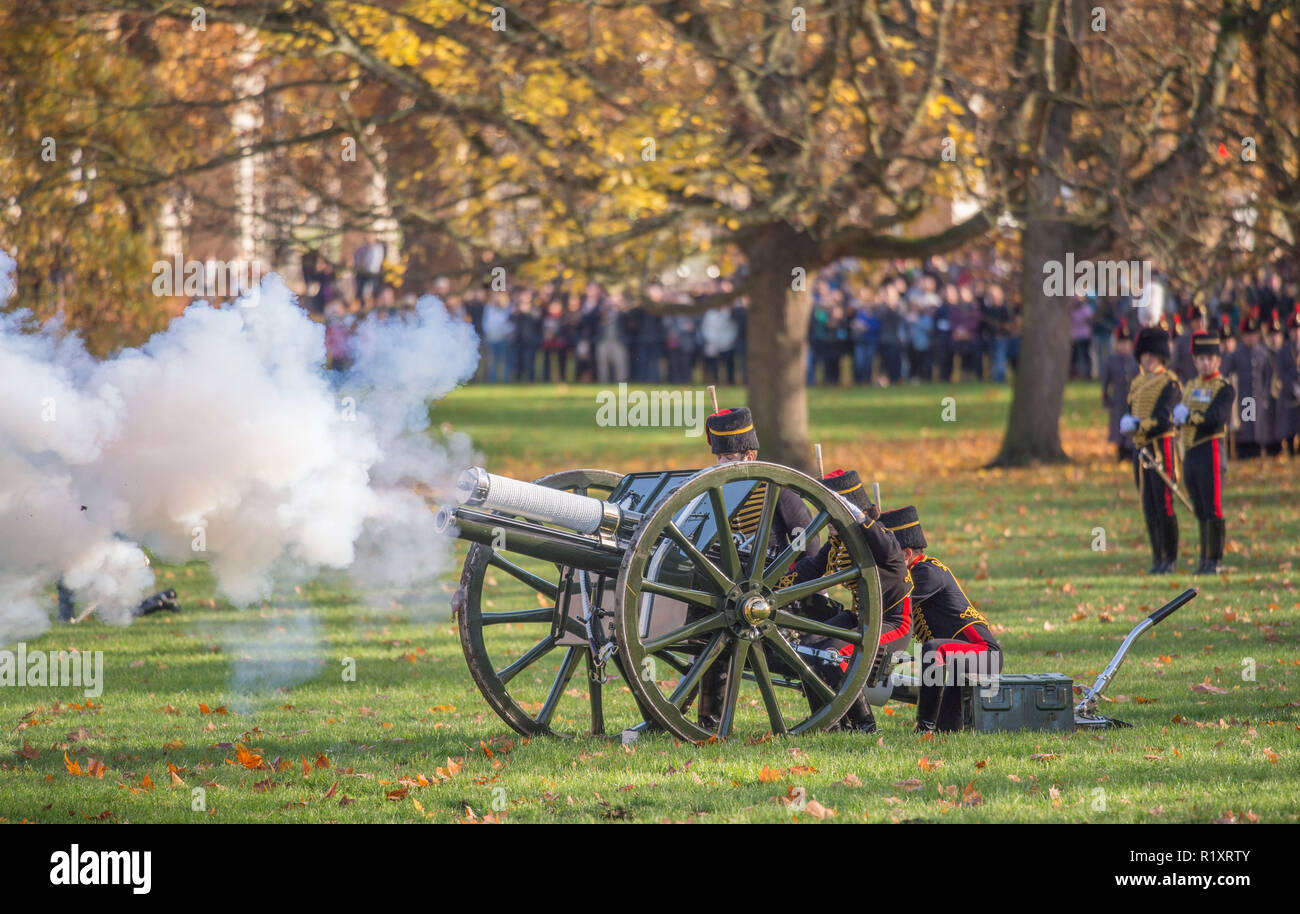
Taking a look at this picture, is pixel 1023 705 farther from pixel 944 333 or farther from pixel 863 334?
pixel 863 334


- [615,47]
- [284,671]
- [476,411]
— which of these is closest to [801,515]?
[284,671]

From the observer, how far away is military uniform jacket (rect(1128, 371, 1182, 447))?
43.3ft

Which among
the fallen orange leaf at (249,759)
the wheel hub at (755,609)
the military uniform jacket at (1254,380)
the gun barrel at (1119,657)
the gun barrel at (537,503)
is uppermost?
the military uniform jacket at (1254,380)

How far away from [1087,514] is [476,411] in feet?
46.5

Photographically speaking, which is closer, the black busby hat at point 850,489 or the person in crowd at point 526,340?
the black busby hat at point 850,489

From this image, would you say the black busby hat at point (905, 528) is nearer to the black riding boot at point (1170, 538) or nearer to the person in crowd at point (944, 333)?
the black riding boot at point (1170, 538)

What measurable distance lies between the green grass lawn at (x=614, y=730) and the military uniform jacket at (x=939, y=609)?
1.67 ft

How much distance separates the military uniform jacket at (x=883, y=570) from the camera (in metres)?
7.25

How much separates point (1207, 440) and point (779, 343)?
27.6 feet

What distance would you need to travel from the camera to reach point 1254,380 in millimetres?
20438

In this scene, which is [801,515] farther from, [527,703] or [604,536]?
[527,703]

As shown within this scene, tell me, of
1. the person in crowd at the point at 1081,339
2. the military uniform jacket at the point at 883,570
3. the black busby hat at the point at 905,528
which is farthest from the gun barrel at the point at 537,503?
the person in crowd at the point at 1081,339

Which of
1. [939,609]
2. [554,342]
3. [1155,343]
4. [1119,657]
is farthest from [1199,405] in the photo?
[554,342]

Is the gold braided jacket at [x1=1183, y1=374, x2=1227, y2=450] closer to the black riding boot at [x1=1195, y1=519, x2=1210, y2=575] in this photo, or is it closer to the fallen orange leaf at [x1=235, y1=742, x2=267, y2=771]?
the black riding boot at [x1=1195, y1=519, x2=1210, y2=575]
